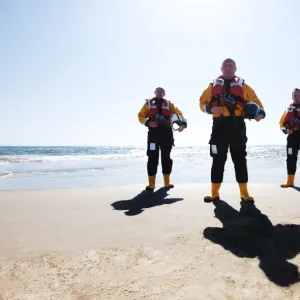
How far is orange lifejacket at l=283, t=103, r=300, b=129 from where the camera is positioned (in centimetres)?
607

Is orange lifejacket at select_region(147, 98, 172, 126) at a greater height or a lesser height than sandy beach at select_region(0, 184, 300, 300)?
greater

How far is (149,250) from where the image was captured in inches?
85.7

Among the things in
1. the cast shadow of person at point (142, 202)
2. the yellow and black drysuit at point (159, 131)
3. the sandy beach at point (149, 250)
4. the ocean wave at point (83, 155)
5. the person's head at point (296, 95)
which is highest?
the person's head at point (296, 95)

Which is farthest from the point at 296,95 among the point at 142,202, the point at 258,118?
the point at 142,202

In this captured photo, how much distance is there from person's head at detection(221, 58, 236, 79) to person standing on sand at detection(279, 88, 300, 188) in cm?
251

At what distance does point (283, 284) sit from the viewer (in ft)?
5.26

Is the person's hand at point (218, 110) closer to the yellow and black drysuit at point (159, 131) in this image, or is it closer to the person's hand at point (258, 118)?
the person's hand at point (258, 118)

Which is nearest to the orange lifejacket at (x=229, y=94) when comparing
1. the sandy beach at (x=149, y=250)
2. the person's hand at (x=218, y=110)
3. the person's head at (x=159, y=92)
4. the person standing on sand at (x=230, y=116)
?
the person standing on sand at (x=230, y=116)

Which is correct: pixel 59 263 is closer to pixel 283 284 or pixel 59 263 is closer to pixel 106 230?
pixel 106 230

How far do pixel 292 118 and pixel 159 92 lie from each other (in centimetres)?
278

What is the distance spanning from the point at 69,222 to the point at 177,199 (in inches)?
69.5

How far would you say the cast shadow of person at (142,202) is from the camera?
3.63m

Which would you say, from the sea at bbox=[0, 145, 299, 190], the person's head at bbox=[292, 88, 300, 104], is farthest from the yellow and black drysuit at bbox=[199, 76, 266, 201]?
the sea at bbox=[0, 145, 299, 190]

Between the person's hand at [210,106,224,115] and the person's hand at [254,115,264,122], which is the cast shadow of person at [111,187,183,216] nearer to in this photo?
the person's hand at [210,106,224,115]
